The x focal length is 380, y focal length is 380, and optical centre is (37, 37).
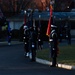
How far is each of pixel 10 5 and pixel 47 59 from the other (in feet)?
148

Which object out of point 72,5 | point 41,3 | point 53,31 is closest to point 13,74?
point 53,31

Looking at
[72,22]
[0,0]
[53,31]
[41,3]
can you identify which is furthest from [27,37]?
[41,3]

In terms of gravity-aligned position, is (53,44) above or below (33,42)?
above

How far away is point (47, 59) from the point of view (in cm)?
2144

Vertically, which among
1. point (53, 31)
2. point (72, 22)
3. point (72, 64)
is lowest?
point (72, 22)

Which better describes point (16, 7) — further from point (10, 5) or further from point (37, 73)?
point (37, 73)

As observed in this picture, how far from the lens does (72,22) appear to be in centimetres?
6181

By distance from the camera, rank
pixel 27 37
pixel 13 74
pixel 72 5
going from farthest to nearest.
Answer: pixel 72 5, pixel 27 37, pixel 13 74

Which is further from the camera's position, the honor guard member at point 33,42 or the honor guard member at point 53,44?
the honor guard member at point 33,42

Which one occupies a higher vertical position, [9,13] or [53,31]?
[53,31]

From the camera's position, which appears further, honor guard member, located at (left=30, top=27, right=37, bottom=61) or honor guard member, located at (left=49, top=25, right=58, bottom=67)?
honor guard member, located at (left=30, top=27, right=37, bottom=61)

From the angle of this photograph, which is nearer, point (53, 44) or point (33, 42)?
point (53, 44)

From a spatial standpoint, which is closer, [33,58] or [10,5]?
[33,58]

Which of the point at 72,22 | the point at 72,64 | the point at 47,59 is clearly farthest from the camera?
the point at 72,22
